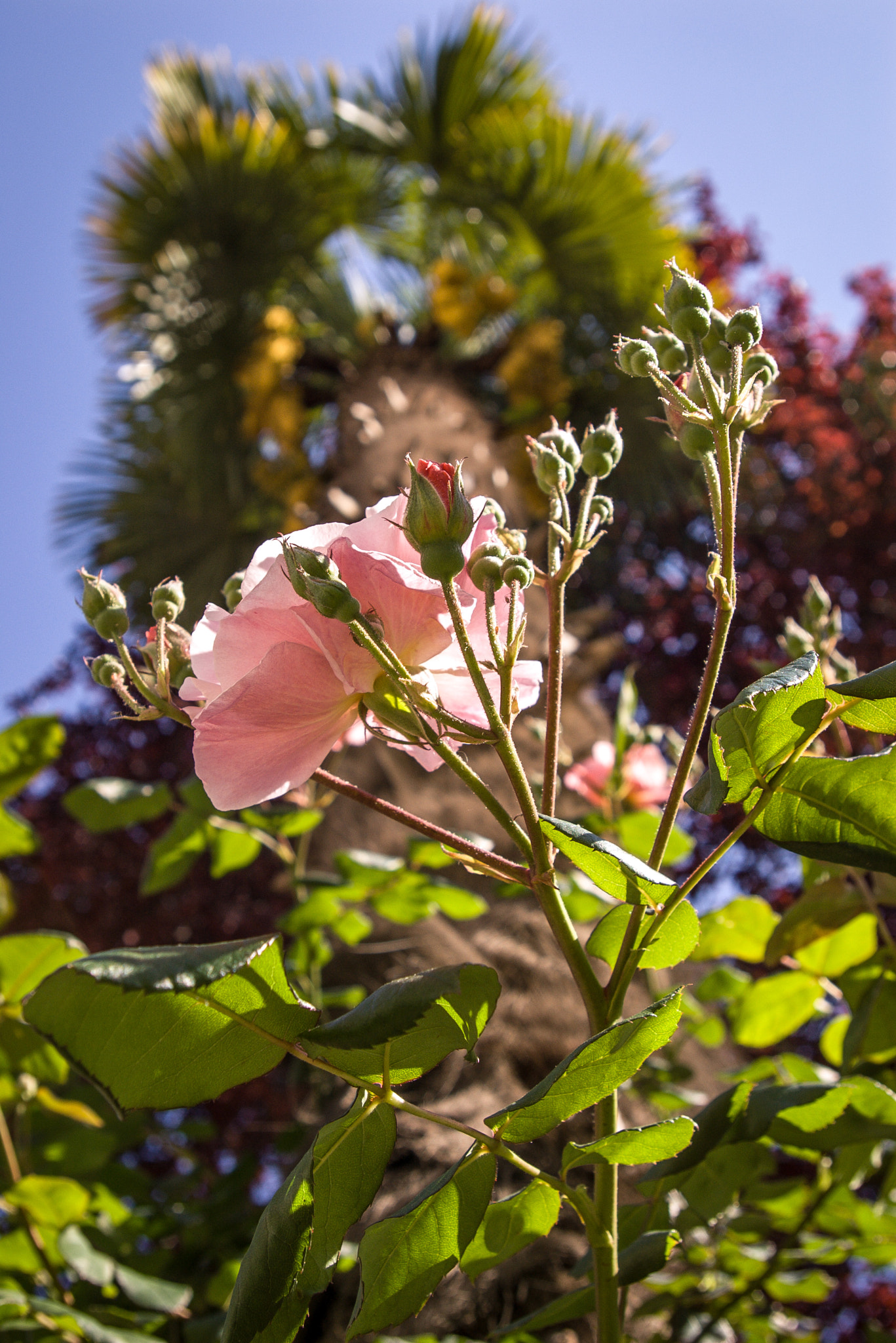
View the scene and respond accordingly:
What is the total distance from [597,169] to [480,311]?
0.86 meters

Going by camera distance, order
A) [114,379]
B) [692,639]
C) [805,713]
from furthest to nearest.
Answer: [114,379], [692,639], [805,713]

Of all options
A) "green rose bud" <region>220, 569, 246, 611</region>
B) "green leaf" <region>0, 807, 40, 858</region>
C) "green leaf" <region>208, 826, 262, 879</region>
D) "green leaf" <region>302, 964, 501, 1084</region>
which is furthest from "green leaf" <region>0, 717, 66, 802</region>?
"green leaf" <region>302, 964, 501, 1084</region>

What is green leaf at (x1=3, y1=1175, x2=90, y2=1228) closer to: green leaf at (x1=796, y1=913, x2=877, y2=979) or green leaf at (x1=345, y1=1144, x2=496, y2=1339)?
green leaf at (x1=345, y1=1144, x2=496, y2=1339)

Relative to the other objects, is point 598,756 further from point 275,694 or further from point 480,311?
point 480,311

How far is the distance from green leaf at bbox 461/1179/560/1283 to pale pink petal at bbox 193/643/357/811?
23cm

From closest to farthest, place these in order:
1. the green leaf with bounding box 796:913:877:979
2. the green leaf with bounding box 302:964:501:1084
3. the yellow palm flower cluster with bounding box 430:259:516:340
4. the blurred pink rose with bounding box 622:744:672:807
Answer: the green leaf with bounding box 302:964:501:1084 < the green leaf with bounding box 796:913:877:979 < the blurred pink rose with bounding box 622:744:672:807 < the yellow palm flower cluster with bounding box 430:259:516:340

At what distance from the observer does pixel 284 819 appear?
0.86m

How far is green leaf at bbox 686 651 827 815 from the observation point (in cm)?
36

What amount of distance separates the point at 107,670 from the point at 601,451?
274 millimetres

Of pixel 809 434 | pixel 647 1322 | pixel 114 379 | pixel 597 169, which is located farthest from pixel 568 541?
pixel 114 379

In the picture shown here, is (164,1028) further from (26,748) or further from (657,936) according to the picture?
(26,748)

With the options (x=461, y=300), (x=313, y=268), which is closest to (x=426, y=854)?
(x=461, y=300)

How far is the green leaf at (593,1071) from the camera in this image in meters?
0.34

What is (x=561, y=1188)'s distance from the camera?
0.40m
